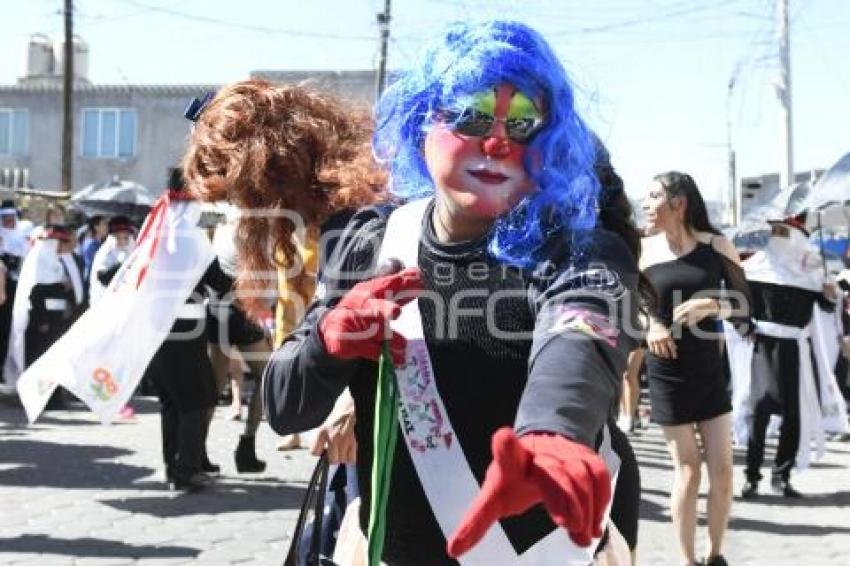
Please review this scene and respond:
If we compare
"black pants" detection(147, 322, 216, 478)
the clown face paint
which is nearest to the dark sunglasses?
the clown face paint

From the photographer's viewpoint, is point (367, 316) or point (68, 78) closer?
point (367, 316)

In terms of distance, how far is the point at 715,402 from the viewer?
543cm

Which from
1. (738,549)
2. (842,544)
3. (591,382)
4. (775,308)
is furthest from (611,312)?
(775,308)

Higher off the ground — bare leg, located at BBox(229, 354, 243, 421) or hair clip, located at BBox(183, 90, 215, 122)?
hair clip, located at BBox(183, 90, 215, 122)

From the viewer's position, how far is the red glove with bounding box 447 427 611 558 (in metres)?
1.40

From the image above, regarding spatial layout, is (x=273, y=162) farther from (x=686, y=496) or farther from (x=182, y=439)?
(x=182, y=439)

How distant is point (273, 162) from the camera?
302cm

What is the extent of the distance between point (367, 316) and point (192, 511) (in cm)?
489

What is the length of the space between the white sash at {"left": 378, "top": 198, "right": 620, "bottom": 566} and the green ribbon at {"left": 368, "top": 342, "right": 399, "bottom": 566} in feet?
0.09

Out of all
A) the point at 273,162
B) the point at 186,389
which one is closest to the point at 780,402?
the point at 186,389

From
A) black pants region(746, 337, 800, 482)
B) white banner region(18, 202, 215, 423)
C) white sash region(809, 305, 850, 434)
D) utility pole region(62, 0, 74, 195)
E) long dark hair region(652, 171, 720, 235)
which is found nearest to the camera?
long dark hair region(652, 171, 720, 235)

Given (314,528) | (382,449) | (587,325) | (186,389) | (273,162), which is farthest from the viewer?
(186,389)

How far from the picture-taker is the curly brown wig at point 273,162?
9.34 feet

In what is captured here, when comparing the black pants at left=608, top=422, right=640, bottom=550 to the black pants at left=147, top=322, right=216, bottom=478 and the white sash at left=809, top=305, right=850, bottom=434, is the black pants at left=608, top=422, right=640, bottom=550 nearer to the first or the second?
the black pants at left=147, top=322, right=216, bottom=478
